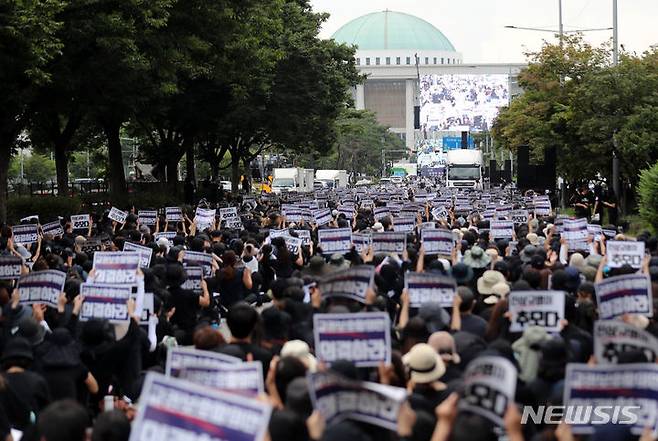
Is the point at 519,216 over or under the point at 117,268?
under

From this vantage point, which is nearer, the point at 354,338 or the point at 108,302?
the point at 354,338

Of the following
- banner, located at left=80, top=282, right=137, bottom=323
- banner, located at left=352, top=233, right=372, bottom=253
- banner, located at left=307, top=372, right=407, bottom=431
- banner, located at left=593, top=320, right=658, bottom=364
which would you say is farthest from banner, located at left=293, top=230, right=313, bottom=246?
banner, located at left=307, top=372, right=407, bottom=431

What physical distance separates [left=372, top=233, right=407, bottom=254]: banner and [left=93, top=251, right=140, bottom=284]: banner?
4608 millimetres

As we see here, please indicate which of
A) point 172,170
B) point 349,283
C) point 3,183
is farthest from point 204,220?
point 172,170

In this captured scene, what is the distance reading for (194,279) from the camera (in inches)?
513

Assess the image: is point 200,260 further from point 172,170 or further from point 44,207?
point 172,170

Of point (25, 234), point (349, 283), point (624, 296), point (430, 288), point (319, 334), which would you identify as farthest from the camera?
point (25, 234)

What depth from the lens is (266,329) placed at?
8883 millimetres

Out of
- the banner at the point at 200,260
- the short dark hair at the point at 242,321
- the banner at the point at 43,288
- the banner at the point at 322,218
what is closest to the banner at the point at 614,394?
the short dark hair at the point at 242,321

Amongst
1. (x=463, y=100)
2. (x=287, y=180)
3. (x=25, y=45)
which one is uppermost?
(x=463, y=100)

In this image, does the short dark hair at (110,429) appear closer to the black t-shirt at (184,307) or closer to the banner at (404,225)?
the black t-shirt at (184,307)

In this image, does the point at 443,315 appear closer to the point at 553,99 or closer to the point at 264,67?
the point at 264,67

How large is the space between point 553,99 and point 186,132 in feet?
49.1

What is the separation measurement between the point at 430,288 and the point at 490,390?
5.47 meters
